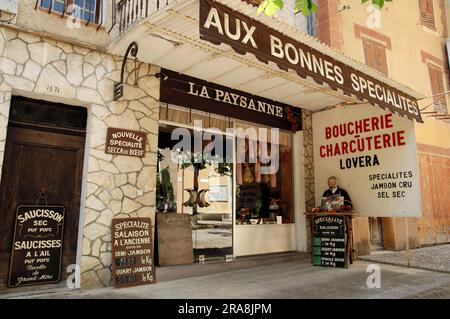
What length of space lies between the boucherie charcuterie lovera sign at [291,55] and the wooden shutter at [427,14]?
25.3 ft

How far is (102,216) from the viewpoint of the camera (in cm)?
547

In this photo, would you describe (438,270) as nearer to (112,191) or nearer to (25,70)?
(112,191)

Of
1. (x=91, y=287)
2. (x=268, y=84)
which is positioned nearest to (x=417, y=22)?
(x=268, y=84)

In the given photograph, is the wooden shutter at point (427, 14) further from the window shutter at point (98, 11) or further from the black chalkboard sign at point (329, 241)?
the window shutter at point (98, 11)

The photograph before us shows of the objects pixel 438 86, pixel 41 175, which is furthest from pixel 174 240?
pixel 438 86

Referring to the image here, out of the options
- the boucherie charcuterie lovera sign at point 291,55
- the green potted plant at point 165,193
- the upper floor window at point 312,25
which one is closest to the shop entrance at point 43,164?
the green potted plant at point 165,193

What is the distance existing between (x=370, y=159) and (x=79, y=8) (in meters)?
6.41

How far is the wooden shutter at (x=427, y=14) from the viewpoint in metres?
13.2

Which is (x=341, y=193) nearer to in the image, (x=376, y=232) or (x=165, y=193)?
(x=376, y=232)

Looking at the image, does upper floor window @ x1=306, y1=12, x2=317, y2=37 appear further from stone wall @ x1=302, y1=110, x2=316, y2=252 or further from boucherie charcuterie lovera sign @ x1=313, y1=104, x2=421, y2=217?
boucherie charcuterie lovera sign @ x1=313, y1=104, x2=421, y2=217

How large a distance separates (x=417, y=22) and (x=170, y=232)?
480 inches

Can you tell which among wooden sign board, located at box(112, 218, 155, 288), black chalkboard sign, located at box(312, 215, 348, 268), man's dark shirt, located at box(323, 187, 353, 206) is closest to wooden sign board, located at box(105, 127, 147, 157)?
wooden sign board, located at box(112, 218, 155, 288)

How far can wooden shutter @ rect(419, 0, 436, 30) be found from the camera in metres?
13.2

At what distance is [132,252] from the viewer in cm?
557
